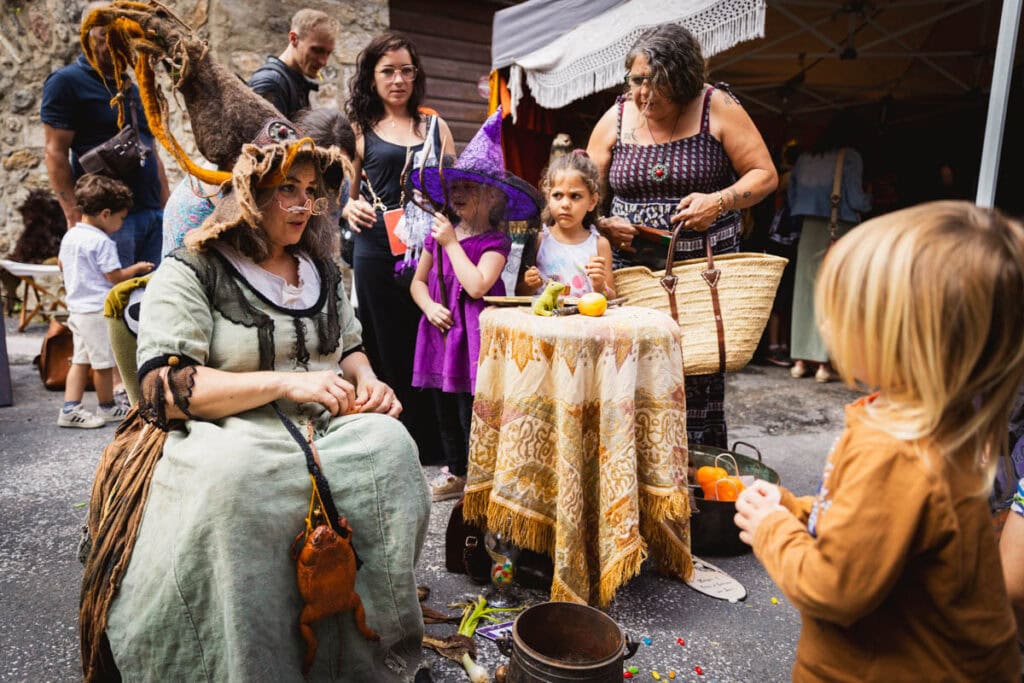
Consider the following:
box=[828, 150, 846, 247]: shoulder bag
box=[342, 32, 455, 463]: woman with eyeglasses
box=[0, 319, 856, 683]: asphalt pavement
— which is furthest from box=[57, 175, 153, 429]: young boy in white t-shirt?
box=[828, 150, 846, 247]: shoulder bag

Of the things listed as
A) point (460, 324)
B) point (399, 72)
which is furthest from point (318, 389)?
point (399, 72)

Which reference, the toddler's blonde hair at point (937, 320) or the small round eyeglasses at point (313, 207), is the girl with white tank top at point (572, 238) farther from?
the toddler's blonde hair at point (937, 320)

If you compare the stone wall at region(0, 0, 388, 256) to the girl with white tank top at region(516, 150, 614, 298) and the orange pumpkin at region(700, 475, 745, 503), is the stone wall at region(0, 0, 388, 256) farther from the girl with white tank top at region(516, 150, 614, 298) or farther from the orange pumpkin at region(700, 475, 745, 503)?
the orange pumpkin at region(700, 475, 745, 503)

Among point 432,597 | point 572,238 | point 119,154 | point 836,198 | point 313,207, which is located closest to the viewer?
point 313,207

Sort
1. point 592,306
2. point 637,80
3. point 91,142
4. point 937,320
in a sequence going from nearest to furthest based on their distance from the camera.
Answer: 1. point 937,320
2. point 592,306
3. point 637,80
4. point 91,142

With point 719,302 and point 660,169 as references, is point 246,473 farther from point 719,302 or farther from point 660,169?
point 660,169

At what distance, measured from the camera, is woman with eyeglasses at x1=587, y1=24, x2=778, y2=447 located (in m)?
2.71

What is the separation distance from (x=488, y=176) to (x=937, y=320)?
6.74 feet

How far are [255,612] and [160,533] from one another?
33 cm

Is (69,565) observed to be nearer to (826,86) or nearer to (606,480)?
(606,480)

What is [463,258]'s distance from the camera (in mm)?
2861

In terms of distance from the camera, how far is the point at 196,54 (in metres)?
2.38

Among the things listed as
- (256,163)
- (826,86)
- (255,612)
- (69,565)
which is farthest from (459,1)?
(255,612)

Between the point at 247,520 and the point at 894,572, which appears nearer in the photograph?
the point at 894,572
